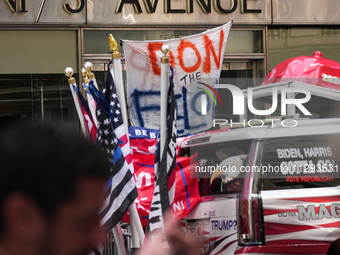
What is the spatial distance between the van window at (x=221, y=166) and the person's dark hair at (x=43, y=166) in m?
3.20

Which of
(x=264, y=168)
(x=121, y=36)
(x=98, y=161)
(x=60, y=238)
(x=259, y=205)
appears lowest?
(x=259, y=205)

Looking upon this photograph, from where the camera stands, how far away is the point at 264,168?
410cm

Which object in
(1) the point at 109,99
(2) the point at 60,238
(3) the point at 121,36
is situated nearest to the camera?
(2) the point at 60,238

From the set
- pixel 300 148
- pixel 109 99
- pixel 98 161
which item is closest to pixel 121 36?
pixel 109 99

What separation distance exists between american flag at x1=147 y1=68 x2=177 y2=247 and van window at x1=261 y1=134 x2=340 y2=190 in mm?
782

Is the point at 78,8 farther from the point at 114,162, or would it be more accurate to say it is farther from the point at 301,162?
the point at 301,162

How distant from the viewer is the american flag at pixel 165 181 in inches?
151

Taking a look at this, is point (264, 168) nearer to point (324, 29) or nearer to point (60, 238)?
point (60, 238)

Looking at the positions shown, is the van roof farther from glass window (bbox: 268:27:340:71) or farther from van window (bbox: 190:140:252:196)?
glass window (bbox: 268:27:340:71)

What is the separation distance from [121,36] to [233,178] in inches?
234

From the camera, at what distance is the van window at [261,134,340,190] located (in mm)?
4109

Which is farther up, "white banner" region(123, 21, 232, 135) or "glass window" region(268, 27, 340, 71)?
"glass window" region(268, 27, 340, 71)

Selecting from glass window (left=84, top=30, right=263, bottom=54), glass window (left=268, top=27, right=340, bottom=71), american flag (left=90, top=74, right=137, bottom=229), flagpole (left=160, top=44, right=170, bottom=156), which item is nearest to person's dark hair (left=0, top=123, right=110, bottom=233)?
american flag (left=90, top=74, right=137, bottom=229)

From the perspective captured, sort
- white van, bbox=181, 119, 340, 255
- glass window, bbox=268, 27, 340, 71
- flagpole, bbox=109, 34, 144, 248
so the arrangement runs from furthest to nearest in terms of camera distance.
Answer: glass window, bbox=268, 27, 340, 71 < flagpole, bbox=109, 34, 144, 248 < white van, bbox=181, 119, 340, 255
